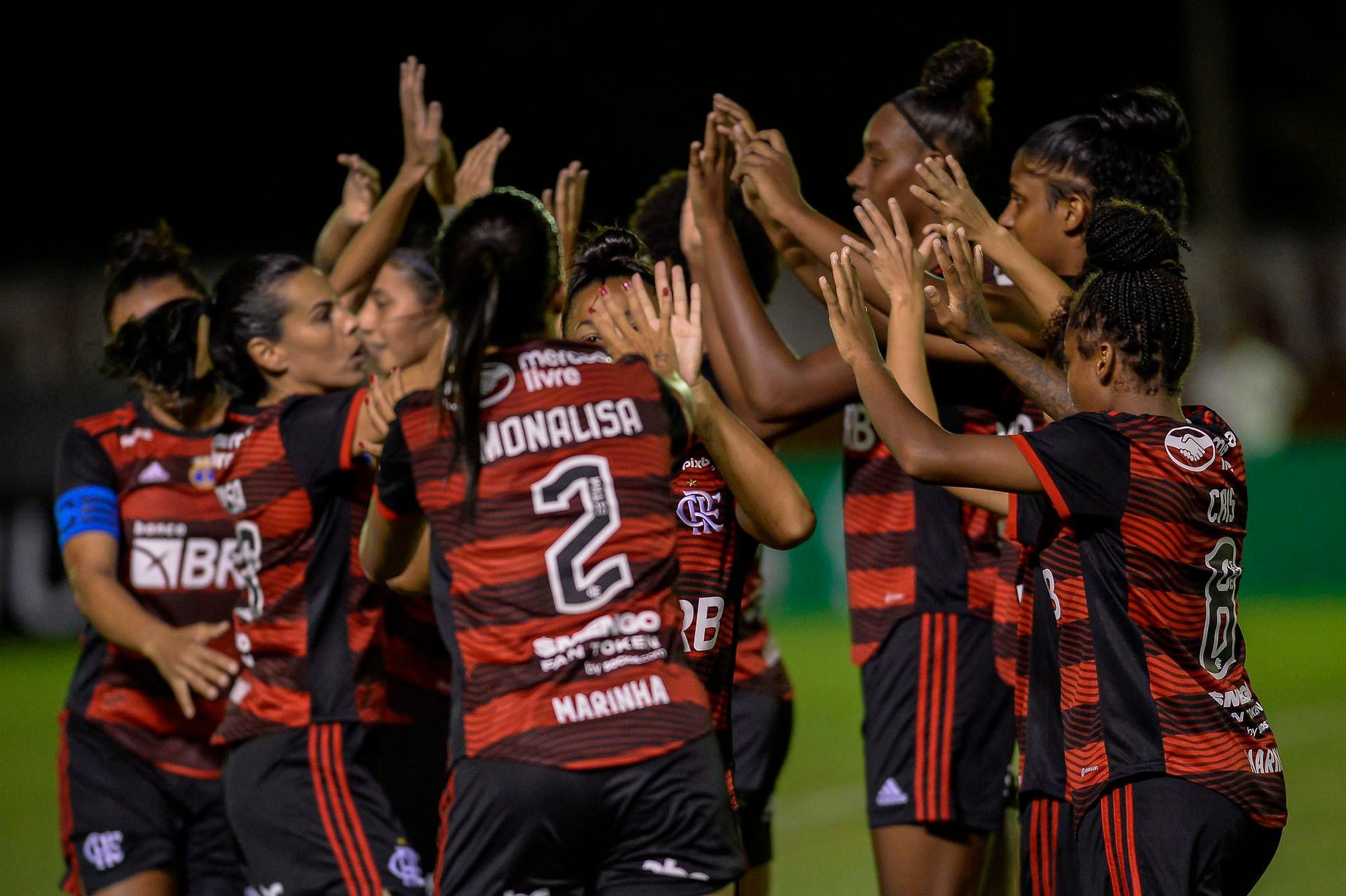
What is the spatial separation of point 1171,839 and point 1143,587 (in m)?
0.54

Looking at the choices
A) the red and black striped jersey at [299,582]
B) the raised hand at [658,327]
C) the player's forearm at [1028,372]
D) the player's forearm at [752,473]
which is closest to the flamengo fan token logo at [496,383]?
the raised hand at [658,327]

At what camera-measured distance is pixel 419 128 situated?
18.6ft

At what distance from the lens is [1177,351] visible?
360 centimetres

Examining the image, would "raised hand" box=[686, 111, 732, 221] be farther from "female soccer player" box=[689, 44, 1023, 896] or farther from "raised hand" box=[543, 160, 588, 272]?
"raised hand" box=[543, 160, 588, 272]

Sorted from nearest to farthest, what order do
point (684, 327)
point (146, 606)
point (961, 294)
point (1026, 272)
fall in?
point (684, 327)
point (961, 294)
point (1026, 272)
point (146, 606)

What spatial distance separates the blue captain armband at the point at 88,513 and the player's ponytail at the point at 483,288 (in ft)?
7.14

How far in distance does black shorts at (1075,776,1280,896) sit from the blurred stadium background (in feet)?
34.2

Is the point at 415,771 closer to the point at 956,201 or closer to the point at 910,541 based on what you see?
the point at 910,541

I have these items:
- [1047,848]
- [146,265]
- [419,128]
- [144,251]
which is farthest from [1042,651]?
[144,251]

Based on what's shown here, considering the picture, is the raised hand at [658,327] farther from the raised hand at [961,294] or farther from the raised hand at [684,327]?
the raised hand at [961,294]

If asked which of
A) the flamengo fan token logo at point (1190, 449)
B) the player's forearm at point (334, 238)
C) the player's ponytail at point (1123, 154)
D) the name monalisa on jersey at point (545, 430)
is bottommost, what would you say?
the flamengo fan token logo at point (1190, 449)

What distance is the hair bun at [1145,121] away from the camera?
4.46m

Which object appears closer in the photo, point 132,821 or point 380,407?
point 380,407

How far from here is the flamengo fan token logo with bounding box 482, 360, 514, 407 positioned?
320 centimetres
